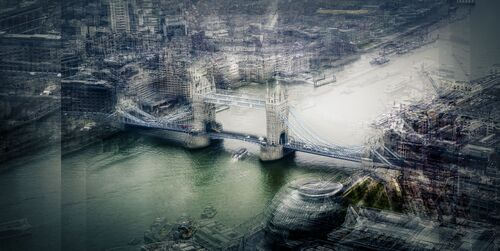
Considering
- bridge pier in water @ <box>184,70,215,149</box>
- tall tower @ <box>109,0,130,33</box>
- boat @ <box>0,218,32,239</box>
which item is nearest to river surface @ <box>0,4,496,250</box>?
boat @ <box>0,218,32,239</box>

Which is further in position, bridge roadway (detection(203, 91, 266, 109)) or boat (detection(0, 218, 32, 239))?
bridge roadway (detection(203, 91, 266, 109))

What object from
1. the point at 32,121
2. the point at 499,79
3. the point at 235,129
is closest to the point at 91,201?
the point at 32,121

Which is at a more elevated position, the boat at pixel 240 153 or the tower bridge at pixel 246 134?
the tower bridge at pixel 246 134

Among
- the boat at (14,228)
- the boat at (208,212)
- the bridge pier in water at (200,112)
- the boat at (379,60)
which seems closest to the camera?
the boat at (14,228)

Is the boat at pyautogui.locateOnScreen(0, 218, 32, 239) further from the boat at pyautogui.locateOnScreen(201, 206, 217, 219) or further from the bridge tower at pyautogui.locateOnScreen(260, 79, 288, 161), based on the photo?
the bridge tower at pyautogui.locateOnScreen(260, 79, 288, 161)

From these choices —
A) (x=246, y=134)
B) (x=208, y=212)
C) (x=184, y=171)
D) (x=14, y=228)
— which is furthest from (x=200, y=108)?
(x=14, y=228)

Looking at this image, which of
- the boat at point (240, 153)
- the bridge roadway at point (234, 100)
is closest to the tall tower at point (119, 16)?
the bridge roadway at point (234, 100)

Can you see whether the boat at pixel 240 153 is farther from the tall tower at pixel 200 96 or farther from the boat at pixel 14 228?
the boat at pixel 14 228
